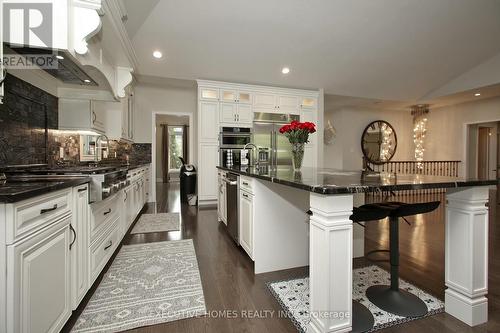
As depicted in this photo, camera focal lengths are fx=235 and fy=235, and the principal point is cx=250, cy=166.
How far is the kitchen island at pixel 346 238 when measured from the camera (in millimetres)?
1185

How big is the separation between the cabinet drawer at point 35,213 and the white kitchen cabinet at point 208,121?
3579mm

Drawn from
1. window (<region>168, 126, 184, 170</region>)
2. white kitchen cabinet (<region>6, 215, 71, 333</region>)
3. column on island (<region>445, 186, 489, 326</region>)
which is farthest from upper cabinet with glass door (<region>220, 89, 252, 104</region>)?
window (<region>168, 126, 184, 170</region>)

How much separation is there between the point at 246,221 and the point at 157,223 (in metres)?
1.95

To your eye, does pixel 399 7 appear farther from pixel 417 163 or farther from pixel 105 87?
pixel 417 163

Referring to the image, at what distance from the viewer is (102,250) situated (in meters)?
1.94

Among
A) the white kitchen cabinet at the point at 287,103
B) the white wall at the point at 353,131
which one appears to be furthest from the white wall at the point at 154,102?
the white wall at the point at 353,131

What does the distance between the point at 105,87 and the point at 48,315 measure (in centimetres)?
217

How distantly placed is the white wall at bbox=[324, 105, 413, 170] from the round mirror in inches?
6.3

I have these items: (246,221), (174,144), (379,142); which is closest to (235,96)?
(246,221)

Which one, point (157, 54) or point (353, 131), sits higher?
point (157, 54)

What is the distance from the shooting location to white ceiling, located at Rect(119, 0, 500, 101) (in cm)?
339
